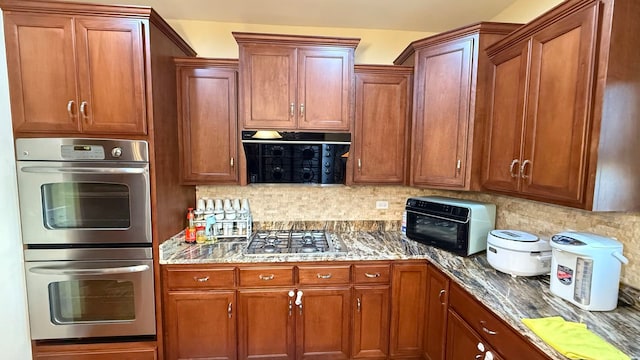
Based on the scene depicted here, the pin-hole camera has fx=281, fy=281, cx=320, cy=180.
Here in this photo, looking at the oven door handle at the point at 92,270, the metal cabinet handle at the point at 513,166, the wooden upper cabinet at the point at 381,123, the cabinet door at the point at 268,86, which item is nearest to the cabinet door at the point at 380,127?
the wooden upper cabinet at the point at 381,123

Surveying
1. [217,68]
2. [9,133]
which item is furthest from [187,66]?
[9,133]

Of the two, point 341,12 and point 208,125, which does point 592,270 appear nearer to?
point 341,12

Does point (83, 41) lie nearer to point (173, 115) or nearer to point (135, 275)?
point (173, 115)

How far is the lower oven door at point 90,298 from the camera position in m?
1.77

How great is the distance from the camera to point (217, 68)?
2.15 metres

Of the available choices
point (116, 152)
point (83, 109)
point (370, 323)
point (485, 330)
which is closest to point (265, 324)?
point (370, 323)

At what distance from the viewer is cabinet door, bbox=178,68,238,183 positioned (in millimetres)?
2146

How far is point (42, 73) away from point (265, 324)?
82.6 inches

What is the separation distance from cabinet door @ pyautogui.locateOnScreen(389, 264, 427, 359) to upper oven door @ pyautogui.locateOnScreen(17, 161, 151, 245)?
173 centimetres

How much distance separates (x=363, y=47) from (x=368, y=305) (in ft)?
7.07

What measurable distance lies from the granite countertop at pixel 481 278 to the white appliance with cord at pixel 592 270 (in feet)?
0.19


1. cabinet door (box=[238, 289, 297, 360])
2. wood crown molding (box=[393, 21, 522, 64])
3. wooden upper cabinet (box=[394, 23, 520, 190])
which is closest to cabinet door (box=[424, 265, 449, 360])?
wooden upper cabinet (box=[394, 23, 520, 190])

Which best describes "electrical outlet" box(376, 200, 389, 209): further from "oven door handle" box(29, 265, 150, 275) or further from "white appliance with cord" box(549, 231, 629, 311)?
"oven door handle" box(29, 265, 150, 275)

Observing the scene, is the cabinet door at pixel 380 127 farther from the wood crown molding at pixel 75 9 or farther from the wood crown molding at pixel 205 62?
the wood crown molding at pixel 75 9
